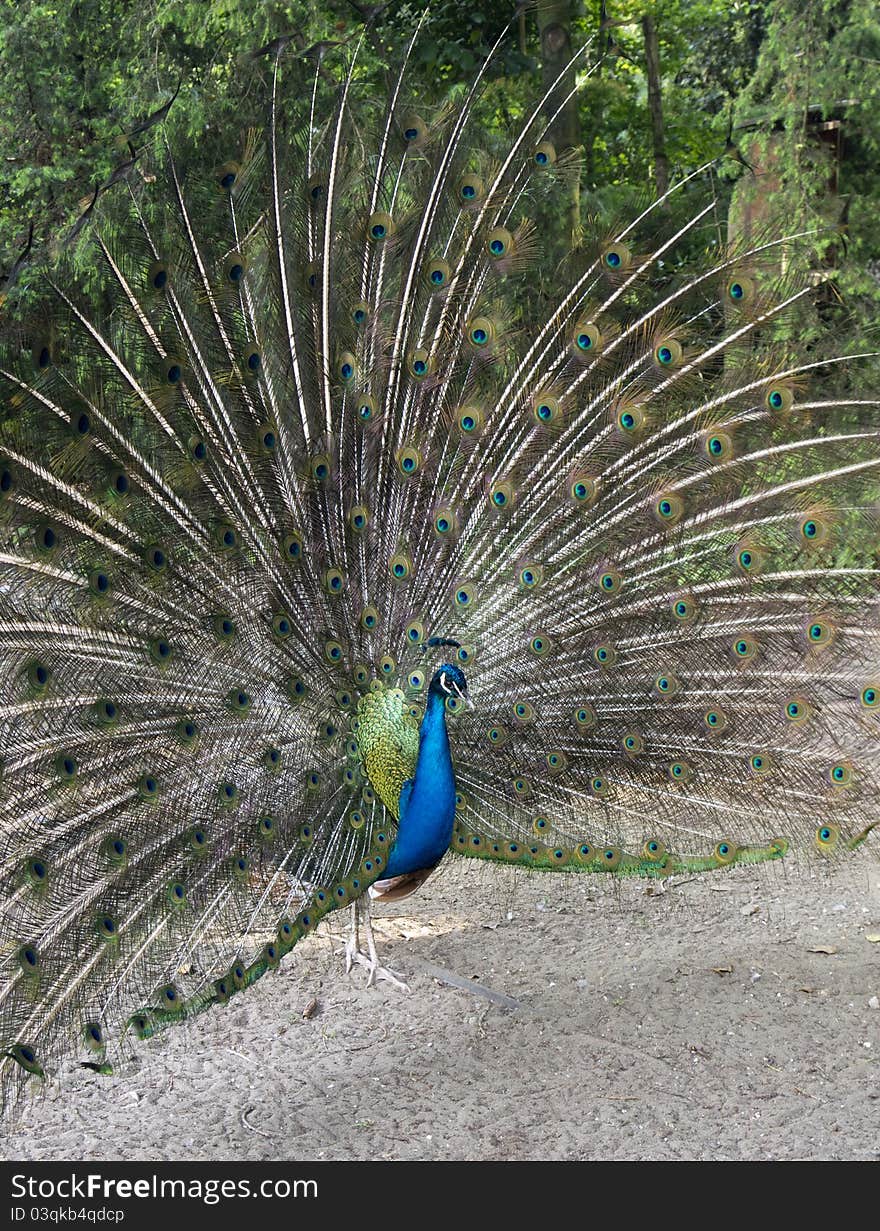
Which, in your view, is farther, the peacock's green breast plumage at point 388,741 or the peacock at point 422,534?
the peacock's green breast plumage at point 388,741

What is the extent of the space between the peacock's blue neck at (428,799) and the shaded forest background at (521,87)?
243cm

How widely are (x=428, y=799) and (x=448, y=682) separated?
1.32ft

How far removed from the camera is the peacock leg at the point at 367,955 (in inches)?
175

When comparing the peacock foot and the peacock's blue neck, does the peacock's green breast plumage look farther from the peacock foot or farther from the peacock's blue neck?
the peacock foot

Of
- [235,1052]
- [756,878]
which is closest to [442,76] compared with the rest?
[756,878]

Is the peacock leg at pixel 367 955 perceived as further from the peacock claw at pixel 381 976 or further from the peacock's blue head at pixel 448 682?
the peacock's blue head at pixel 448 682

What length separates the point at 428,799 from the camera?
370 cm

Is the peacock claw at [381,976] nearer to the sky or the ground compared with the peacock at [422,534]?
nearer to the ground

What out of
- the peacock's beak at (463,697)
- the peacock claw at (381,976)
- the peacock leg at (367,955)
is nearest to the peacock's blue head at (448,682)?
the peacock's beak at (463,697)

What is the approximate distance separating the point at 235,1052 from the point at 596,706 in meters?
1.77

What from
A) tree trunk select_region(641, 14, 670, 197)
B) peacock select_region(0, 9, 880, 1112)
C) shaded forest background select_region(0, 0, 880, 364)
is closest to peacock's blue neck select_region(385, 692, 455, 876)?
peacock select_region(0, 9, 880, 1112)

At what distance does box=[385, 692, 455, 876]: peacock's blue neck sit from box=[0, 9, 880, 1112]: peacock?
1cm

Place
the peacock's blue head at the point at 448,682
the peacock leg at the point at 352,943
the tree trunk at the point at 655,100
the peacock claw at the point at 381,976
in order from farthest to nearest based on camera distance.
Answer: the tree trunk at the point at 655,100 < the peacock leg at the point at 352,943 < the peacock claw at the point at 381,976 < the peacock's blue head at the point at 448,682

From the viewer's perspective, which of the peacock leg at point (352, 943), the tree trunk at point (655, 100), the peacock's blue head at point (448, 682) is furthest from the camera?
the tree trunk at point (655, 100)
